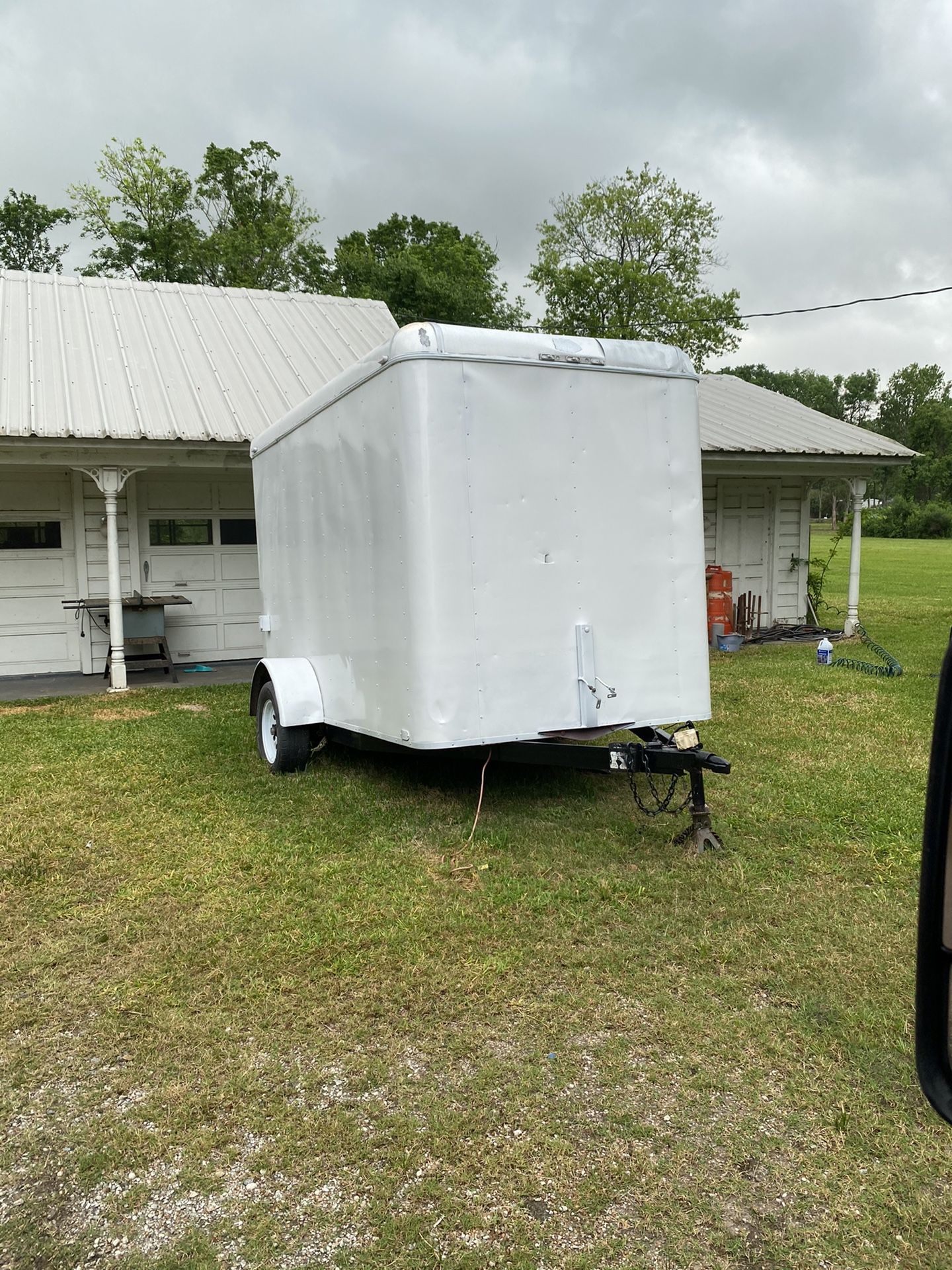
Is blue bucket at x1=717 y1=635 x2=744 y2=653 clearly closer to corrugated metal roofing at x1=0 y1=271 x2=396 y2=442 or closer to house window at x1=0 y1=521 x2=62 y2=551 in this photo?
corrugated metal roofing at x1=0 y1=271 x2=396 y2=442

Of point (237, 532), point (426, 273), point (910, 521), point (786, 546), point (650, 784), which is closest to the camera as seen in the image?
point (650, 784)

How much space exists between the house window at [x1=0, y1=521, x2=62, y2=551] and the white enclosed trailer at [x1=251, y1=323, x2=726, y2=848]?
295 inches

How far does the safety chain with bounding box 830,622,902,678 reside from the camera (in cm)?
1088

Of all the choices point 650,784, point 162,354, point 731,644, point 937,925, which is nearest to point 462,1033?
point 937,925

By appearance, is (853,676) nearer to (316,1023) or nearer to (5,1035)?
(316,1023)

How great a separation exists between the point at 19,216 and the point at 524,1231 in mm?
41965

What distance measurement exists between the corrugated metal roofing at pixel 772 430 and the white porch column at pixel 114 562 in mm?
7756

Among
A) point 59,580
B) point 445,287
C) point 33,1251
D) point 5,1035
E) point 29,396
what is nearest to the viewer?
point 33,1251

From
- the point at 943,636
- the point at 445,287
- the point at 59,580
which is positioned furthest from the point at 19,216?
the point at 943,636

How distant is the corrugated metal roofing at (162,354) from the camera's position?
10.2m

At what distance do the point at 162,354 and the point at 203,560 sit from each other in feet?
9.31

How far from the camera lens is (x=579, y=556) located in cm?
498

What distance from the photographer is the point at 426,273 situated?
30.5 meters

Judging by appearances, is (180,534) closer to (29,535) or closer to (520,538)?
(29,535)
